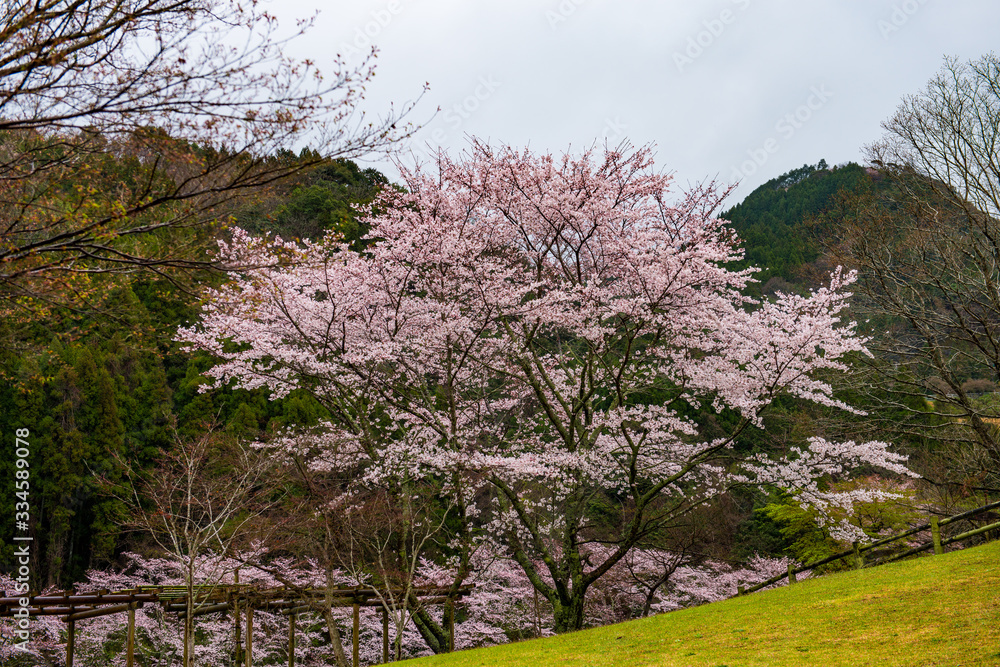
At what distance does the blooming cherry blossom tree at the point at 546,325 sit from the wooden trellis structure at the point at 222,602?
7.43 ft

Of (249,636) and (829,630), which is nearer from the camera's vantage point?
(829,630)

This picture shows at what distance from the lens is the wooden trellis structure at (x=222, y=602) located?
10234 millimetres

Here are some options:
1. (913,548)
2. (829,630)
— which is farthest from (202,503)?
(913,548)

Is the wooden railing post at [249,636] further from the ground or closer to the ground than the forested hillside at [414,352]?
closer to the ground

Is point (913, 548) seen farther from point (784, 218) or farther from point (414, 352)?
point (784, 218)

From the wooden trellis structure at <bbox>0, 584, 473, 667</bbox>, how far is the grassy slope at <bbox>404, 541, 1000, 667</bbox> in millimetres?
3422

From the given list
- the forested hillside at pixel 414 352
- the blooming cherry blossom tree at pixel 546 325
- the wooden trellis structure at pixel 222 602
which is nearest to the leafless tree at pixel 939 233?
the forested hillside at pixel 414 352

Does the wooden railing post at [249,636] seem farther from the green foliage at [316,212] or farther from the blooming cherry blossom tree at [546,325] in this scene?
the green foliage at [316,212]

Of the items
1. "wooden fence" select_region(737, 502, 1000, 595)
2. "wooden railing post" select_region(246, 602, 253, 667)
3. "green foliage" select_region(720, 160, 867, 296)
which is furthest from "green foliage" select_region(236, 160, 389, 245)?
"wooden fence" select_region(737, 502, 1000, 595)

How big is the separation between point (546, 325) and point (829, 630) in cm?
741

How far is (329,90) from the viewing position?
4.82m

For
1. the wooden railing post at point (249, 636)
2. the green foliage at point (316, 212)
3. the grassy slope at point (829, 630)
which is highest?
the green foliage at point (316, 212)

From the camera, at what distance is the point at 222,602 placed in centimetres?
1301

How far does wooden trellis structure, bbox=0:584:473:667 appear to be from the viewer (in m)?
10.2
